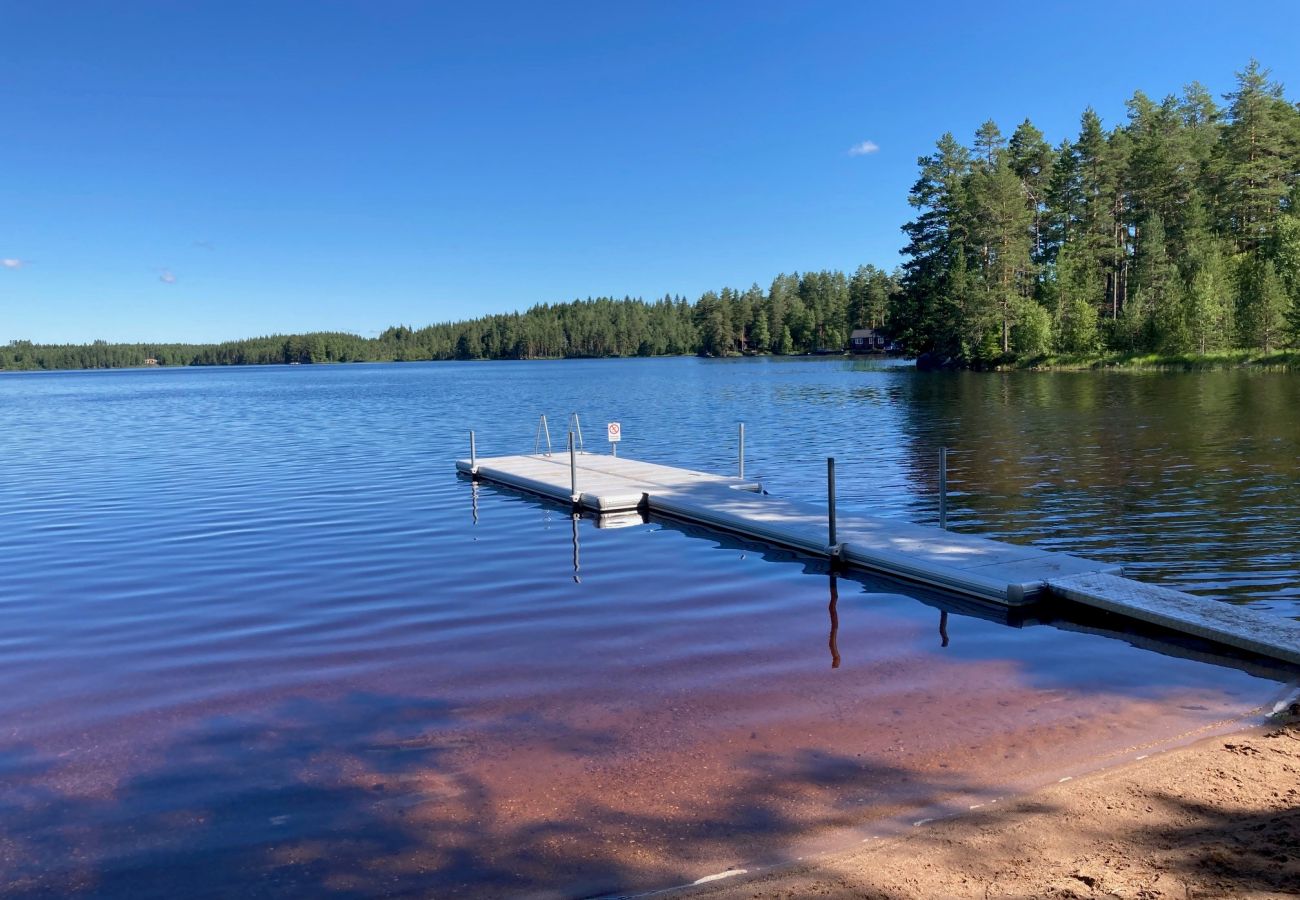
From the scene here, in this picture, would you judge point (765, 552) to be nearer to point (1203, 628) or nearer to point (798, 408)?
point (1203, 628)

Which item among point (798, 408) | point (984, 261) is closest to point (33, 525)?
point (798, 408)

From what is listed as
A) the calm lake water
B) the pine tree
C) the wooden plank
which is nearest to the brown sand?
the calm lake water

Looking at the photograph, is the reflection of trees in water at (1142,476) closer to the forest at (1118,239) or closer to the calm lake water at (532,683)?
the calm lake water at (532,683)

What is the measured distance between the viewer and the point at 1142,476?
18.2m

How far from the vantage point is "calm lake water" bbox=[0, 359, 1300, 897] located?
211 inches

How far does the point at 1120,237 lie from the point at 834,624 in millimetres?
71546

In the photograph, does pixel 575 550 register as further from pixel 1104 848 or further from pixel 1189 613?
pixel 1104 848

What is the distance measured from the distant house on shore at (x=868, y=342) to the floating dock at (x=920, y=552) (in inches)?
4523

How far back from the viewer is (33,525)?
16.6m

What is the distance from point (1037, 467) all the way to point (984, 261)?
182 ft

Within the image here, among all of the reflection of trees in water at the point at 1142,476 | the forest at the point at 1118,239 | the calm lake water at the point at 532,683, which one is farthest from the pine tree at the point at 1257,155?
the calm lake water at the point at 532,683

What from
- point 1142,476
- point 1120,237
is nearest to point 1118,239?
point 1120,237

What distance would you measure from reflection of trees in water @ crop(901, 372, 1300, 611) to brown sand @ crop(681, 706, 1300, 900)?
18.5ft

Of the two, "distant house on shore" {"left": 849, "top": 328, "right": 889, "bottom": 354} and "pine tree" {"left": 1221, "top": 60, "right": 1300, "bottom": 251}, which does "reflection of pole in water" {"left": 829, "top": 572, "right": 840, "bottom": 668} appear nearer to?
"pine tree" {"left": 1221, "top": 60, "right": 1300, "bottom": 251}
